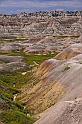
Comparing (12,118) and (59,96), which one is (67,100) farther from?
(12,118)

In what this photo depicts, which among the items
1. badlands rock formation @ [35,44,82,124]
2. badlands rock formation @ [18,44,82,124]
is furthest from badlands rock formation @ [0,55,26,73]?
badlands rock formation @ [18,44,82,124]

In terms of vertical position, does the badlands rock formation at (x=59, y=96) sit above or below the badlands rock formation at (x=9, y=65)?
below

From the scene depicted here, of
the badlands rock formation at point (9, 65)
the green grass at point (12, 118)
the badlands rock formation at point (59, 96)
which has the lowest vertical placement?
the green grass at point (12, 118)

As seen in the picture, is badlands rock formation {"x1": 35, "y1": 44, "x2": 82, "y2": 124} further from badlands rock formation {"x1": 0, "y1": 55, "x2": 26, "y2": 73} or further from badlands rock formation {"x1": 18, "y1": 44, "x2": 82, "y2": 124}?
badlands rock formation {"x1": 0, "y1": 55, "x2": 26, "y2": 73}

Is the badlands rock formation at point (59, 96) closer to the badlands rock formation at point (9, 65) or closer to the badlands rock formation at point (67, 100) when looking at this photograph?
the badlands rock formation at point (67, 100)

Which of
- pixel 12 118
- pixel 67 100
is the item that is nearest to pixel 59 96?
pixel 67 100

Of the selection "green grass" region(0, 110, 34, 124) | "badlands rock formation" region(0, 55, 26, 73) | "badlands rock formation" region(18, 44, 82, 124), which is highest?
"badlands rock formation" region(0, 55, 26, 73)

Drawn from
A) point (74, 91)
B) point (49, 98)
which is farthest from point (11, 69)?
point (74, 91)

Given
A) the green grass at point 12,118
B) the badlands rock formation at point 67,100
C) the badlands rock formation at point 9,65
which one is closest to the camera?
the badlands rock formation at point 67,100

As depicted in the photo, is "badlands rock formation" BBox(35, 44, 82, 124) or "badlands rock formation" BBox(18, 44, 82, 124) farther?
"badlands rock formation" BBox(18, 44, 82, 124)

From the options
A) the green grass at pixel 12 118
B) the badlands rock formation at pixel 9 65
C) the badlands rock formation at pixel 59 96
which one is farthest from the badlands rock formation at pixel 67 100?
the badlands rock formation at pixel 9 65

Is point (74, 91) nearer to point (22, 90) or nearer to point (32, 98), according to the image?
point (32, 98)

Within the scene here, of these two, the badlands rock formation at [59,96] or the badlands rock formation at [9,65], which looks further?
the badlands rock formation at [9,65]
